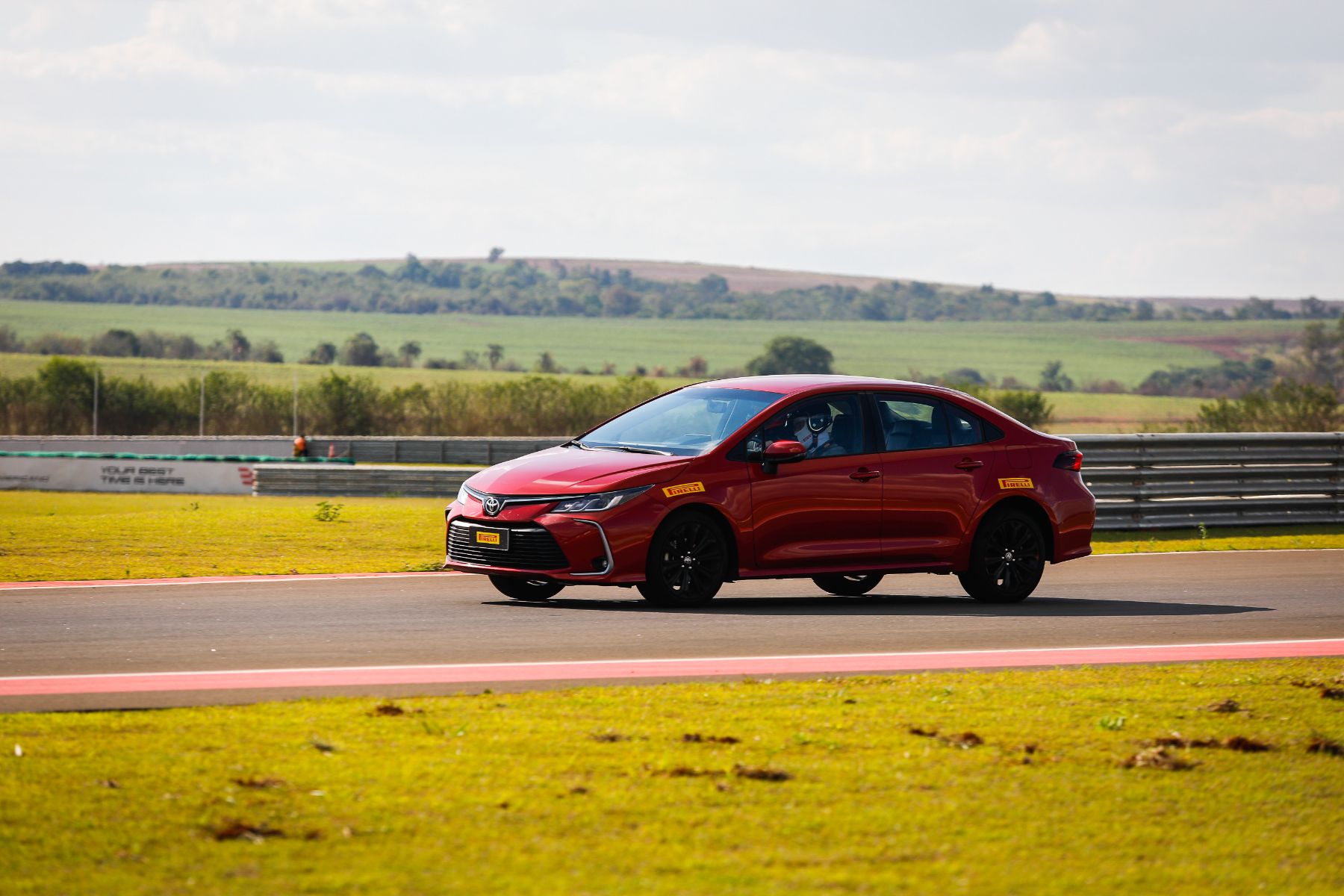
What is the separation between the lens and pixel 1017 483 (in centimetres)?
1326

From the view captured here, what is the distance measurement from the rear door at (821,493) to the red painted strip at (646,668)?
2173 mm

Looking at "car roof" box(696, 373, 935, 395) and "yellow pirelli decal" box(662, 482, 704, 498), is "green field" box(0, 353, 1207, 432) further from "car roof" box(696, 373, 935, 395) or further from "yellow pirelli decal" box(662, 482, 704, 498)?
"yellow pirelli decal" box(662, 482, 704, 498)

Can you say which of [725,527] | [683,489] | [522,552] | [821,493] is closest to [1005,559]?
[821,493]

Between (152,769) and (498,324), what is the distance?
14213 cm

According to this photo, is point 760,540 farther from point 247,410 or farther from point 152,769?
point 247,410

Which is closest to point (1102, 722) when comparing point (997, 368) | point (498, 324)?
point (997, 368)

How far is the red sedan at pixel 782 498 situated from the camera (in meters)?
11.8

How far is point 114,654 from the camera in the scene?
9508 mm

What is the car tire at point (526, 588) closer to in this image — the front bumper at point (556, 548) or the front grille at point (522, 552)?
the front grille at point (522, 552)

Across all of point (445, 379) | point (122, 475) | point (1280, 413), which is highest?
point (445, 379)

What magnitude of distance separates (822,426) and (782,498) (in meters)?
0.72

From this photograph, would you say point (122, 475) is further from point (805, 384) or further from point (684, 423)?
point (805, 384)

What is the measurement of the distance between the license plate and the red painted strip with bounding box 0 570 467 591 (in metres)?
1.92

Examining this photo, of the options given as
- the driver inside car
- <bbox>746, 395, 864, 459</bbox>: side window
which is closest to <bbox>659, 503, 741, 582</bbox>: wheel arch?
<bbox>746, 395, 864, 459</bbox>: side window
